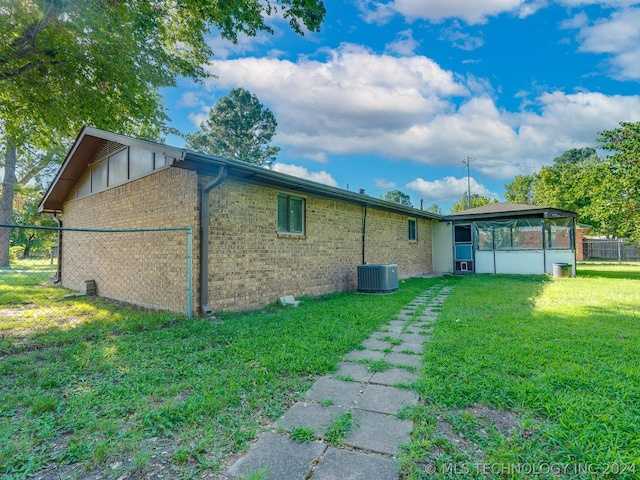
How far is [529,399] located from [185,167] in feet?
18.5

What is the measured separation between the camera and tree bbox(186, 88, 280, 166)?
89.0 feet

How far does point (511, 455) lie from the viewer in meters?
1.86

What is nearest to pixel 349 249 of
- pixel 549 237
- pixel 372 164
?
pixel 549 237

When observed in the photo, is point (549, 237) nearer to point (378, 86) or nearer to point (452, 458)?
point (378, 86)

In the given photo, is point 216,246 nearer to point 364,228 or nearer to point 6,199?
point 364,228

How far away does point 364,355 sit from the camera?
384 centimetres

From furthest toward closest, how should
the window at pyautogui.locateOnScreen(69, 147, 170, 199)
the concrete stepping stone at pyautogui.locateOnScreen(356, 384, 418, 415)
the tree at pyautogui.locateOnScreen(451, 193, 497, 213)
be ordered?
the tree at pyautogui.locateOnScreen(451, 193, 497, 213) < the window at pyautogui.locateOnScreen(69, 147, 170, 199) < the concrete stepping stone at pyautogui.locateOnScreen(356, 384, 418, 415)

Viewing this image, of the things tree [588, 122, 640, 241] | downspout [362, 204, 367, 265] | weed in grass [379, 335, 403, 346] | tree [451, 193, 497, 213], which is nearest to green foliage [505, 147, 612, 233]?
tree [588, 122, 640, 241]

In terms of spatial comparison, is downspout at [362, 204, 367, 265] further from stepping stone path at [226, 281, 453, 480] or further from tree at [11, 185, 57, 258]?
tree at [11, 185, 57, 258]

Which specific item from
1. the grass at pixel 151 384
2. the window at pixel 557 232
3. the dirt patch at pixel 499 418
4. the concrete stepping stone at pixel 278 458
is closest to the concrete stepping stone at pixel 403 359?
the grass at pixel 151 384

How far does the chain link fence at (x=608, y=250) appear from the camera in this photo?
22406 millimetres

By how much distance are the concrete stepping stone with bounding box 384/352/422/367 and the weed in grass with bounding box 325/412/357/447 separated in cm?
132

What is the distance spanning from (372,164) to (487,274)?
1744 centimetres

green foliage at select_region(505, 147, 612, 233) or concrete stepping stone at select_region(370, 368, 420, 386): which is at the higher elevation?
green foliage at select_region(505, 147, 612, 233)
